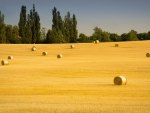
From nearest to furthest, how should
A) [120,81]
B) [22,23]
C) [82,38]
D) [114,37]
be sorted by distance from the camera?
Result: [120,81] → [22,23] → [82,38] → [114,37]

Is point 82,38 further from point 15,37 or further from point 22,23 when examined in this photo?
point 15,37

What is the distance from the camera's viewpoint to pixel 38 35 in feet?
230

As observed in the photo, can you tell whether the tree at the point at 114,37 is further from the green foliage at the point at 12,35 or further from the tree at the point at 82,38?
the green foliage at the point at 12,35

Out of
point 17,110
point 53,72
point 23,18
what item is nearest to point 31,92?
point 17,110

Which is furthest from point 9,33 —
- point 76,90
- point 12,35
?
point 76,90

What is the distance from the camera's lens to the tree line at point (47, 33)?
66.8m

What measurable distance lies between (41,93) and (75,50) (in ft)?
75.5

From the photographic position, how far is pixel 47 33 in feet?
217

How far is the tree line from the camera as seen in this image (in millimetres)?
66812

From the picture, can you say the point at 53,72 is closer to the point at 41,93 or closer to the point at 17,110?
the point at 41,93

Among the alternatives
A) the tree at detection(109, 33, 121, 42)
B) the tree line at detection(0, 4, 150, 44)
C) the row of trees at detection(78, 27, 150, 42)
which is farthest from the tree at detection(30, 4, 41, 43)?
the tree at detection(109, 33, 121, 42)

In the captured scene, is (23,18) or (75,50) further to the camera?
(23,18)

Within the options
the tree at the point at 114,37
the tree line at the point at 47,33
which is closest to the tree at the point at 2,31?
the tree line at the point at 47,33

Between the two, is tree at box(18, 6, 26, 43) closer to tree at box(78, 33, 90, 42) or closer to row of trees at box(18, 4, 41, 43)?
row of trees at box(18, 4, 41, 43)
